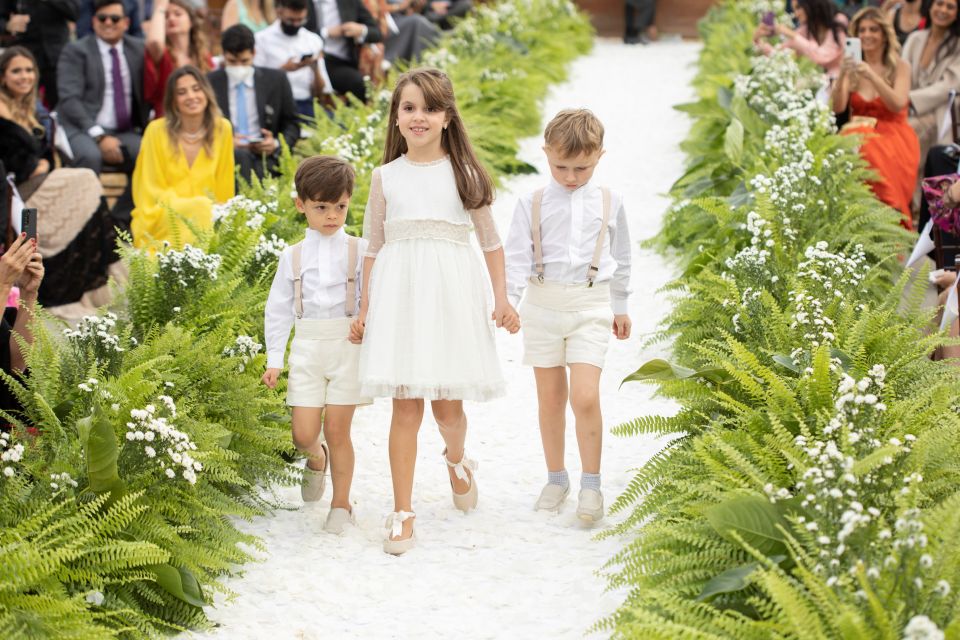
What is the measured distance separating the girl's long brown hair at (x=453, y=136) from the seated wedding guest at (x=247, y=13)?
24.3 feet

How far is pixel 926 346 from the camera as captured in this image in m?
5.34

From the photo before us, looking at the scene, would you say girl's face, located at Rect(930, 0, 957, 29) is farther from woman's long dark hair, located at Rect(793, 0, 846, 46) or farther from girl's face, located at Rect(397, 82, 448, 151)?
girl's face, located at Rect(397, 82, 448, 151)

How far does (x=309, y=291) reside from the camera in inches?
195

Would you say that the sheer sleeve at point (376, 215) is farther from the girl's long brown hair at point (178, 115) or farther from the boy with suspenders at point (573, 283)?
the girl's long brown hair at point (178, 115)

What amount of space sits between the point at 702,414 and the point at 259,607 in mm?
1776

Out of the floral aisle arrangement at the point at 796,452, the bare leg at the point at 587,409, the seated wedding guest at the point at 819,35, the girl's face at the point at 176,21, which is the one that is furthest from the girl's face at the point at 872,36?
the bare leg at the point at 587,409


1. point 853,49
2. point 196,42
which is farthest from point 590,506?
point 196,42

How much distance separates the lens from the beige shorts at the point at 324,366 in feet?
16.1

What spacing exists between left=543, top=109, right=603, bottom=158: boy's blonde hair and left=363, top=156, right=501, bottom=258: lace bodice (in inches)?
14.9

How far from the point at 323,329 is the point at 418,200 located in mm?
637

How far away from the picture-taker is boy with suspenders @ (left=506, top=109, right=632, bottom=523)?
498 cm

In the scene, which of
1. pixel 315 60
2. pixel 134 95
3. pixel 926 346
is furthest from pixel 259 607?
pixel 315 60

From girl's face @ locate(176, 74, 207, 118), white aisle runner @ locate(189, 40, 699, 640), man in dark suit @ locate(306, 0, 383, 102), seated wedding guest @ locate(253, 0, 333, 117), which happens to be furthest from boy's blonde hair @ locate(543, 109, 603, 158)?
man in dark suit @ locate(306, 0, 383, 102)

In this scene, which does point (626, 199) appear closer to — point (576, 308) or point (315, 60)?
point (315, 60)
